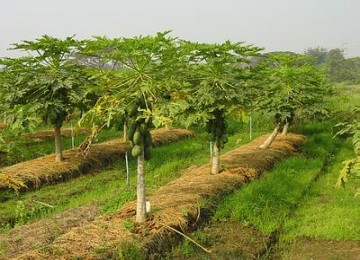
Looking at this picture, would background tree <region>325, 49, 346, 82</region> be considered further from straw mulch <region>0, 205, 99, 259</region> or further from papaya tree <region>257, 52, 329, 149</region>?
straw mulch <region>0, 205, 99, 259</region>

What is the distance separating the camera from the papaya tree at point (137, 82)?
6969 mm

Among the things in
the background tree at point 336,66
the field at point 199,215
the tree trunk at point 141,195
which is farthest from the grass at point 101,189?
the background tree at point 336,66

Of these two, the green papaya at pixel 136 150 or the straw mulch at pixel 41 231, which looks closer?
the straw mulch at pixel 41 231

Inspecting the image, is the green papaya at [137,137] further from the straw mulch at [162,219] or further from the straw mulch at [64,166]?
the straw mulch at [64,166]

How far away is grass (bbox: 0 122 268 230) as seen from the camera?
31.7 ft

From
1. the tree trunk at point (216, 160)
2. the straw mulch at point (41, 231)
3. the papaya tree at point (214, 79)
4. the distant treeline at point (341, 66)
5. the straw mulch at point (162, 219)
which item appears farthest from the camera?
the distant treeline at point (341, 66)

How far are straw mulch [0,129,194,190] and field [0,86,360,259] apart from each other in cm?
31

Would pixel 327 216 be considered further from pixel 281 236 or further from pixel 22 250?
pixel 22 250

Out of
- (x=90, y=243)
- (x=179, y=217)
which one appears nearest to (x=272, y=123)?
(x=179, y=217)

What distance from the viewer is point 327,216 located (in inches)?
358

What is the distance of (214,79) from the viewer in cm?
1012

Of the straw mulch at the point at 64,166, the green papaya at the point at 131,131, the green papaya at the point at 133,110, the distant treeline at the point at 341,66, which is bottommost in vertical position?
the straw mulch at the point at 64,166

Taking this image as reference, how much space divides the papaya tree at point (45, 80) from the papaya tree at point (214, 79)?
3.30 metres

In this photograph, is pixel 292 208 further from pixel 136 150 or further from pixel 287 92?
pixel 287 92
